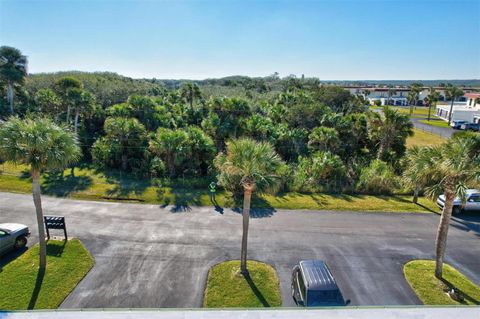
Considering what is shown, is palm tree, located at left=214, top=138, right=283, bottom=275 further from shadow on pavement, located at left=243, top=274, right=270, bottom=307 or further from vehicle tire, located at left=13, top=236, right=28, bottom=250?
vehicle tire, located at left=13, top=236, right=28, bottom=250

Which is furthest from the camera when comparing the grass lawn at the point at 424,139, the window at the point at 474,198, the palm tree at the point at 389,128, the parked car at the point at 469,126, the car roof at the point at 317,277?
the parked car at the point at 469,126

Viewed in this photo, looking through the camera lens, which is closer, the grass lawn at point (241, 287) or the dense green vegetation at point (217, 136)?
the grass lawn at point (241, 287)

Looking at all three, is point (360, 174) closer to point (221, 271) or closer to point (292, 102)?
point (221, 271)

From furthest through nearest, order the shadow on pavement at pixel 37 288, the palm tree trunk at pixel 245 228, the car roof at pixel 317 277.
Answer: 1. the palm tree trunk at pixel 245 228
2. the shadow on pavement at pixel 37 288
3. the car roof at pixel 317 277

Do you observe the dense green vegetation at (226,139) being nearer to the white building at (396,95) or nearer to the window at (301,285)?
the window at (301,285)

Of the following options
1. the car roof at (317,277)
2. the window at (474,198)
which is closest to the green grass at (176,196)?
the window at (474,198)
